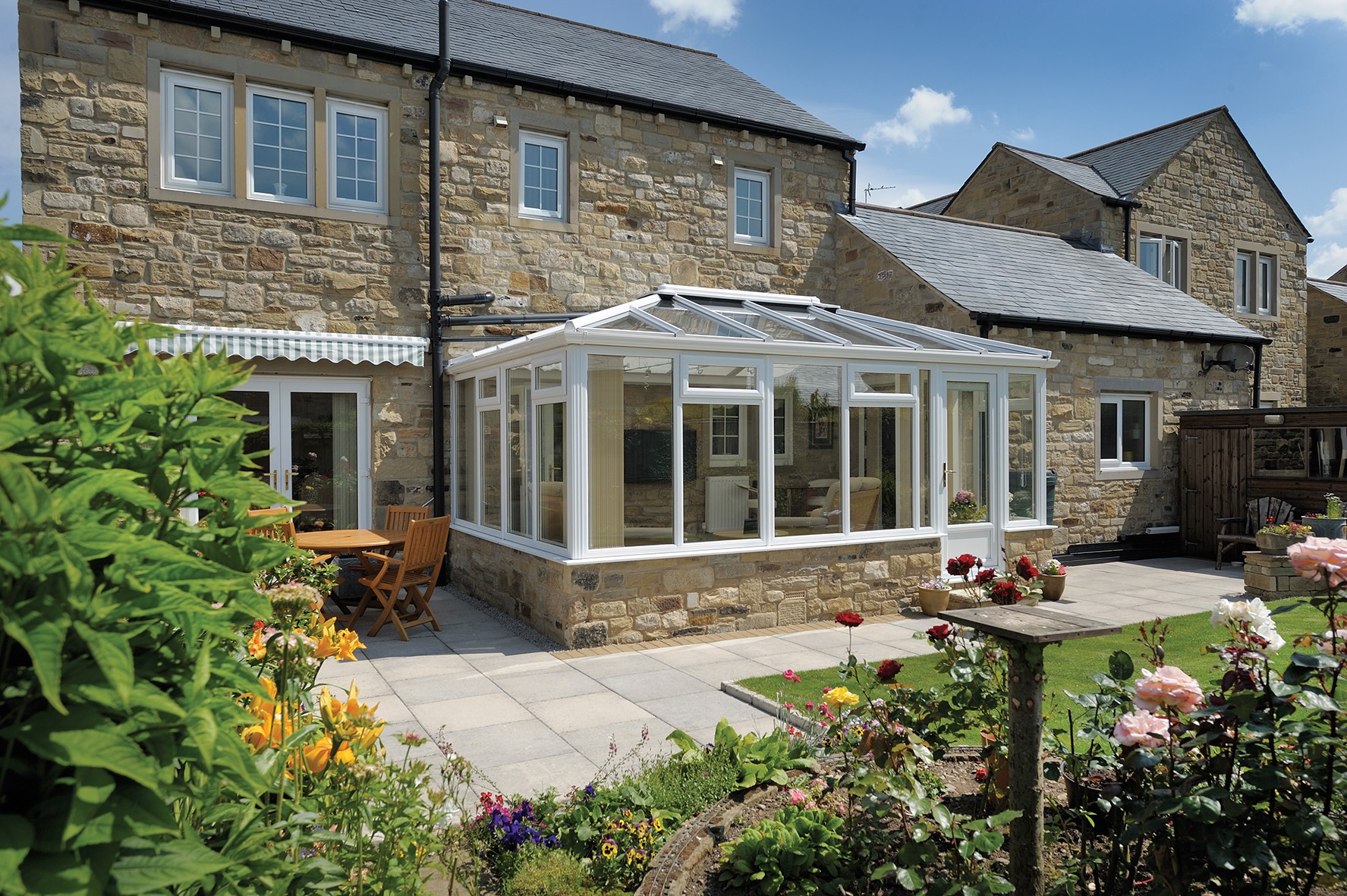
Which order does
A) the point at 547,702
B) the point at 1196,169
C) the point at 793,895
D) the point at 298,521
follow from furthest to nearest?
1. the point at 1196,169
2. the point at 298,521
3. the point at 547,702
4. the point at 793,895

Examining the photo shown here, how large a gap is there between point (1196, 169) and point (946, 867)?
60.6ft

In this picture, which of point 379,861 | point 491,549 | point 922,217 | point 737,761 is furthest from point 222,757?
point 922,217

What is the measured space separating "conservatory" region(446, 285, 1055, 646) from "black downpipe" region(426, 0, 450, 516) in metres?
0.29

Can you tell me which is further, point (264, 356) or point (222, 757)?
point (264, 356)

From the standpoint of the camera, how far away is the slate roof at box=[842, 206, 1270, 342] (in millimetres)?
12812

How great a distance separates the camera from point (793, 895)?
3008mm

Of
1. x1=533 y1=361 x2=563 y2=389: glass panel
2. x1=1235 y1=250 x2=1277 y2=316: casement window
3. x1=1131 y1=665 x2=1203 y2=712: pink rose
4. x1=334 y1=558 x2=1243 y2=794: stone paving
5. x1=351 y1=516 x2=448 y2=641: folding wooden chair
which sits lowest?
x1=334 y1=558 x2=1243 y2=794: stone paving

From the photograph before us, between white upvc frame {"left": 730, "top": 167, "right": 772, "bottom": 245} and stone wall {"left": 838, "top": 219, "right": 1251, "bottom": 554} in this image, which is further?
white upvc frame {"left": 730, "top": 167, "right": 772, "bottom": 245}

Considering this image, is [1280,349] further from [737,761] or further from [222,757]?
[222,757]

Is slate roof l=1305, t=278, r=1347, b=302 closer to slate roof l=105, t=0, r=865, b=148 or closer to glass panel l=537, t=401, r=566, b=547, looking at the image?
slate roof l=105, t=0, r=865, b=148

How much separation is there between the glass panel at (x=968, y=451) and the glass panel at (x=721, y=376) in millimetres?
2737

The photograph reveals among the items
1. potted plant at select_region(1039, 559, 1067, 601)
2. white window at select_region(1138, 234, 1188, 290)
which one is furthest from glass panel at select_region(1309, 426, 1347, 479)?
potted plant at select_region(1039, 559, 1067, 601)

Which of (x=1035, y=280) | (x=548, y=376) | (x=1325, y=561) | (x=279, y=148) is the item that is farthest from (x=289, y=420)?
(x=1035, y=280)

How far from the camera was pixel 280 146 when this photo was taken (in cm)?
1019
